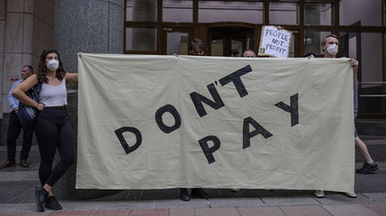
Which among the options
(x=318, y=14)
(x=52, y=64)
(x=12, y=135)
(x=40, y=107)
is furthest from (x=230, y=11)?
(x=40, y=107)

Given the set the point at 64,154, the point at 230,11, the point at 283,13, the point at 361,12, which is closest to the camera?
the point at 64,154

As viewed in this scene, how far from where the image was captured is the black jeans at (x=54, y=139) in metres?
3.96

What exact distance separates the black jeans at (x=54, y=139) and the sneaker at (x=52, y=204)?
213 mm

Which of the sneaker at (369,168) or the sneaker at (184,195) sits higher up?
the sneaker at (369,168)

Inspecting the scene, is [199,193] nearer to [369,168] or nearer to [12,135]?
[369,168]

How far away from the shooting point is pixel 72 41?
4688mm

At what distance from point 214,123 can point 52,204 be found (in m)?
2.12

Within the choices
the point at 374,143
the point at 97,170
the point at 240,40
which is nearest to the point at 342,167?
the point at 97,170

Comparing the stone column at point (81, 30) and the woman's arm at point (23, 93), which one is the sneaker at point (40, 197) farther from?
the woman's arm at point (23, 93)

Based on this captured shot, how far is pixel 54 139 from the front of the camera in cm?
400

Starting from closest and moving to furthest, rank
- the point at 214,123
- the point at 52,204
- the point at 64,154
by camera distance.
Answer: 1. the point at 64,154
2. the point at 52,204
3. the point at 214,123

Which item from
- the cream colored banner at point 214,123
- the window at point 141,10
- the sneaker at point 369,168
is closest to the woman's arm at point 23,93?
the cream colored banner at point 214,123

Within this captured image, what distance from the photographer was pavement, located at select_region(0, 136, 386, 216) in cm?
402

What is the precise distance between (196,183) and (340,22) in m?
9.90
